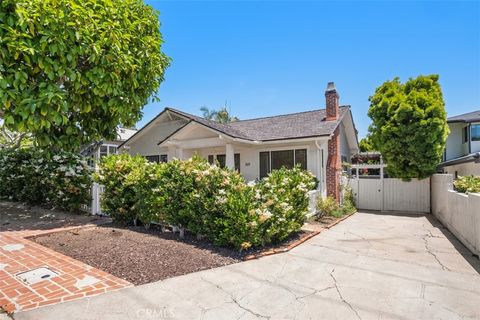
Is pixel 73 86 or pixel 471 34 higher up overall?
pixel 471 34

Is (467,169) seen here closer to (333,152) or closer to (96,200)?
(333,152)

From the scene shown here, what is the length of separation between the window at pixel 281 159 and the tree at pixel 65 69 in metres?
8.66

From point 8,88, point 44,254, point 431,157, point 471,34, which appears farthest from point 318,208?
point 8,88

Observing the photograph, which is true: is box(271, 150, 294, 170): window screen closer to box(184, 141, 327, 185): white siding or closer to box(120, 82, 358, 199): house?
box(120, 82, 358, 199): house

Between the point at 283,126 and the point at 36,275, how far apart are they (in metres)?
12.3

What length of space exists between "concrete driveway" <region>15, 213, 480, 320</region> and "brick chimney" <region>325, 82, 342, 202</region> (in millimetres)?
5627

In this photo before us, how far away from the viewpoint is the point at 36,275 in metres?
4.73

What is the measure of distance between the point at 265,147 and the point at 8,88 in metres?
10.9

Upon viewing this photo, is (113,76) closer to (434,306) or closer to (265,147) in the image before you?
(434,306)

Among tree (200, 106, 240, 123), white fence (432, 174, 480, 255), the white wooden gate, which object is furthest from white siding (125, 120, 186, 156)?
tree (200, 106, 240, 123)

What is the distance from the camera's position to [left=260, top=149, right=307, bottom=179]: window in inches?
499

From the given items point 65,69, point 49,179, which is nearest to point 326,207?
point 65,69

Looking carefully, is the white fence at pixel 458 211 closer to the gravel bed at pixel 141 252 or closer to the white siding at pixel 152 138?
the gravel bed at pixel 141 252

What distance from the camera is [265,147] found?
13.5 m
